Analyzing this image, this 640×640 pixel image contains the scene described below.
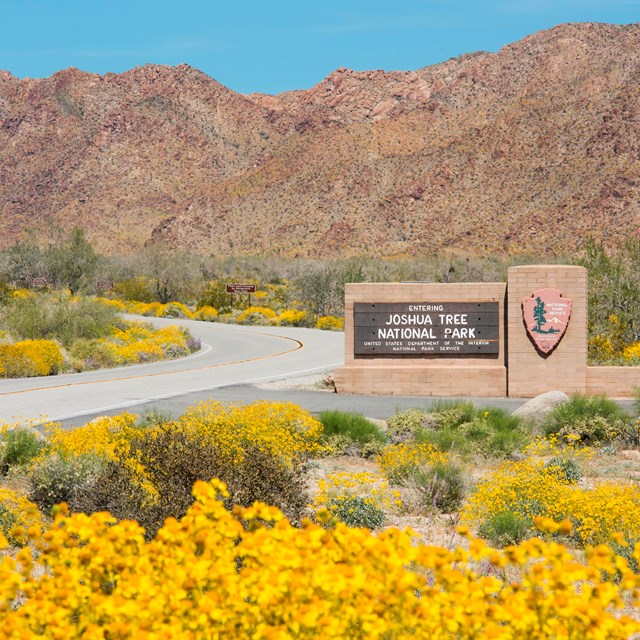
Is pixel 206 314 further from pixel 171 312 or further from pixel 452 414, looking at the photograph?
pixel 452 414

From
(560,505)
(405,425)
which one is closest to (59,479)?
(560,505)

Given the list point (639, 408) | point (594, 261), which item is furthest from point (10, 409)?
point (594, 261)

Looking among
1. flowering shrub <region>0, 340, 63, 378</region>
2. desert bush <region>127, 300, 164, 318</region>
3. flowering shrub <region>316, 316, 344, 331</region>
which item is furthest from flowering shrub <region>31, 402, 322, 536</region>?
desert bush <region>127, 300, 164, 318</region>

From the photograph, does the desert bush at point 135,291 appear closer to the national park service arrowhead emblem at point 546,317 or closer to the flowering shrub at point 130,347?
the flowering shrub at point 130,347

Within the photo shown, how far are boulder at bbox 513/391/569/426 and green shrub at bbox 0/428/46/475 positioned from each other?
7.48 meters

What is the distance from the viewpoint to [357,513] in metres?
8.48

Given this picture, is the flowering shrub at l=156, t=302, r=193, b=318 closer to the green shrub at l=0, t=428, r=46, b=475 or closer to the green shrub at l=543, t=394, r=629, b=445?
the green shrub at l=543, t=394, r=629, b=445

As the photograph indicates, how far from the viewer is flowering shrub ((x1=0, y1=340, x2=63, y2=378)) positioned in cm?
2381

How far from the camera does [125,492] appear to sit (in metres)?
7.75

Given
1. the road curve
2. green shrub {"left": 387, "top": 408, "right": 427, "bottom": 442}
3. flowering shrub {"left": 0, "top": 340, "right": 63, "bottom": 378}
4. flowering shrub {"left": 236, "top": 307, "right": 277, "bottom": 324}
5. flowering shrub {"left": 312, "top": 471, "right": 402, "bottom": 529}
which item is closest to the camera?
flowering shrub {"left": 312, "top": 471, "right": 402, "bottom": 529}

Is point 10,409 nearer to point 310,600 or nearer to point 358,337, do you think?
point 358,337

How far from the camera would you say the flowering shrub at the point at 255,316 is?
162 ft

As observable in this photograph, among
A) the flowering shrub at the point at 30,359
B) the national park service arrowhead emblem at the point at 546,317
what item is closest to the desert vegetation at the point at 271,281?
the national park service arrowhead emblem at the point at 546,317

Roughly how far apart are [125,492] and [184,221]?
10543 centimetres
